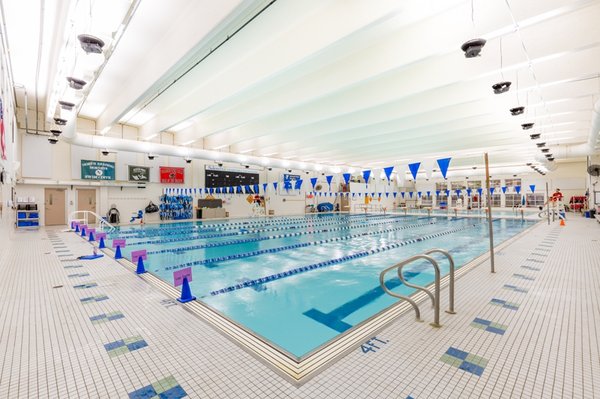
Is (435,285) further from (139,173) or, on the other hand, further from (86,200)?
→ (86,200)

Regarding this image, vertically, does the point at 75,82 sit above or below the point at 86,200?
above

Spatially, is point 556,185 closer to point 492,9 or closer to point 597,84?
point 597,84

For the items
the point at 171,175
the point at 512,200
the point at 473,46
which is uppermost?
the point at 473,46

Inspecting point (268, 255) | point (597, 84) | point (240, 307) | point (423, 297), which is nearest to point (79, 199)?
point (268, 255)

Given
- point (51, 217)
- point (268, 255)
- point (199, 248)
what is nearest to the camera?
point (268, 255)

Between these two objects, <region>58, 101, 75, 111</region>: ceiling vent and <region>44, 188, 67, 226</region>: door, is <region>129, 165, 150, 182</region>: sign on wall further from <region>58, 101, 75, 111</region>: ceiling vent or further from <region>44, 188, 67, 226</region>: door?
<region>58, 101, 75, 111</region>: ceiling vent

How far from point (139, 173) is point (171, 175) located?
1.52 m

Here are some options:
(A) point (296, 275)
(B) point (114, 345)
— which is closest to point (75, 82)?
(B) point (114, 345)

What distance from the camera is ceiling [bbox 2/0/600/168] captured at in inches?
164

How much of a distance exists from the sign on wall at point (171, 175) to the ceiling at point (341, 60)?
14.3 feet

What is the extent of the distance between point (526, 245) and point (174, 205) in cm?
1466

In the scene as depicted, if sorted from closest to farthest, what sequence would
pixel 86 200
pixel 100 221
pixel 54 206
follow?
pixel 100 221 → pixel 54 206 → pixel 86 200

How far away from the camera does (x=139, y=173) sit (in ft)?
46.1

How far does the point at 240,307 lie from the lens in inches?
137
